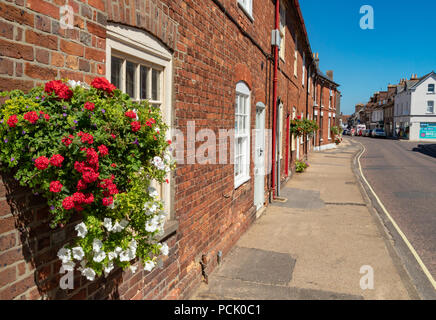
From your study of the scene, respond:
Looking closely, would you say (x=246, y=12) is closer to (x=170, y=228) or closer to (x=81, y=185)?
(x=170, y=228)

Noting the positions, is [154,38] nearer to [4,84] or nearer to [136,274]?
[4,84]

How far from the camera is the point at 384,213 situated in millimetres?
8812

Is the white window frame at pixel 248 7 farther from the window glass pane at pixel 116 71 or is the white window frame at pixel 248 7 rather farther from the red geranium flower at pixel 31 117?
the red geranium flower at pixel 31 117

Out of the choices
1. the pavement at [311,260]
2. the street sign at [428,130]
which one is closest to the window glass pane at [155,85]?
the pavement at [311,260]

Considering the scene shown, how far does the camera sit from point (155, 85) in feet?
11.8

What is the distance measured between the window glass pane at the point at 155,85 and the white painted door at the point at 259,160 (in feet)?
15.5

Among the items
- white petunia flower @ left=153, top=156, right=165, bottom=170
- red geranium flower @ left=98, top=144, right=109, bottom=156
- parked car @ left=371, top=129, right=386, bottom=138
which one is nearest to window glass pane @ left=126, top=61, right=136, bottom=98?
white petunia flower @ left=153, top=156, right=165, bottom=170

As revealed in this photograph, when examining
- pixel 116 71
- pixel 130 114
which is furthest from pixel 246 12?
pixel 130 114

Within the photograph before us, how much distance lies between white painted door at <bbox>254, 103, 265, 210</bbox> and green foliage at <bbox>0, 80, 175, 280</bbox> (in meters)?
6.06

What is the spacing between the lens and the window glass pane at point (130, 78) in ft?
10.3

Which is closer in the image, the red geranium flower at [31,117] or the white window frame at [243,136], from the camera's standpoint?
the red geranium flower at [31,117]

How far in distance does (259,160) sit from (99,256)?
6.75m

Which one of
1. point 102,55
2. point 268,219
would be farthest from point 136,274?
point 268,219
